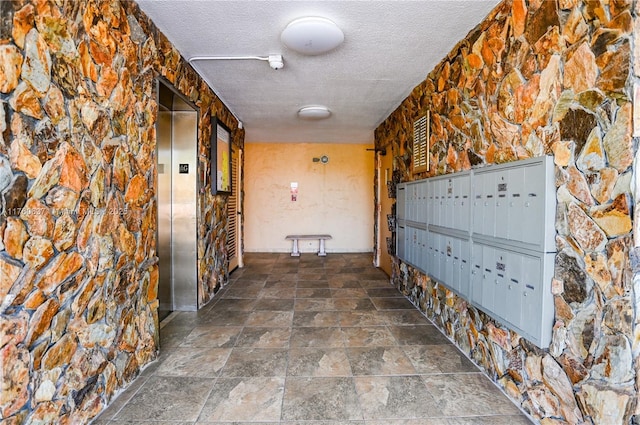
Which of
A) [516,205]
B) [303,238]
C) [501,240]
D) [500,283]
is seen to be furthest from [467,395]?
[303,238]

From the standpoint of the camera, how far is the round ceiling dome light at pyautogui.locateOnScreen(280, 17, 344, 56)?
212cm

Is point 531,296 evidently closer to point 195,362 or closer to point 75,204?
point 195,362

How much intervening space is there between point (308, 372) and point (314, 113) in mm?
3273

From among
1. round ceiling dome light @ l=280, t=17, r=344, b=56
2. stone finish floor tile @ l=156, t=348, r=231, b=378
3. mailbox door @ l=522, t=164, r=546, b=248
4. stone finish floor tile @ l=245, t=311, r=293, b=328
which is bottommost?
stone finish floor tile @ l=156, t=348, r=231, b=378

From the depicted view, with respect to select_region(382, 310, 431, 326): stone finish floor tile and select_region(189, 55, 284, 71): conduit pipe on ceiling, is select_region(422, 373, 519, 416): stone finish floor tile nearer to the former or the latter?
select_region(382, 310, 431, 326): stone finish floor tile

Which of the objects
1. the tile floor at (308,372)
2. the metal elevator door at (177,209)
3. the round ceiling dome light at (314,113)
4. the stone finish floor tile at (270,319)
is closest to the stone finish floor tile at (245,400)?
the tile floor at (308,372)

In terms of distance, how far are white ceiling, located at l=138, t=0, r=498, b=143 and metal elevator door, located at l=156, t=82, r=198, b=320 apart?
62cm

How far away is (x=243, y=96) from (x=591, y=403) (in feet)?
12.8

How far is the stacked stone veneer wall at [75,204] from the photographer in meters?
1.25

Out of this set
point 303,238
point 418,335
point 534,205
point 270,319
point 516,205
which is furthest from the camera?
point 303,238

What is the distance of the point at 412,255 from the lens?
3.61 meters

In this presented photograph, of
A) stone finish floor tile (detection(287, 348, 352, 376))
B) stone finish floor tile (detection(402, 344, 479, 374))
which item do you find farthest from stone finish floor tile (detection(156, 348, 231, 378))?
stone finish floor tile (detection(402, 344, 479, 374))

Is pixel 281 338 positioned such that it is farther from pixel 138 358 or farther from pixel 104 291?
pixel 104 291

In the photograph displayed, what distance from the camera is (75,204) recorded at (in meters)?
1.55
